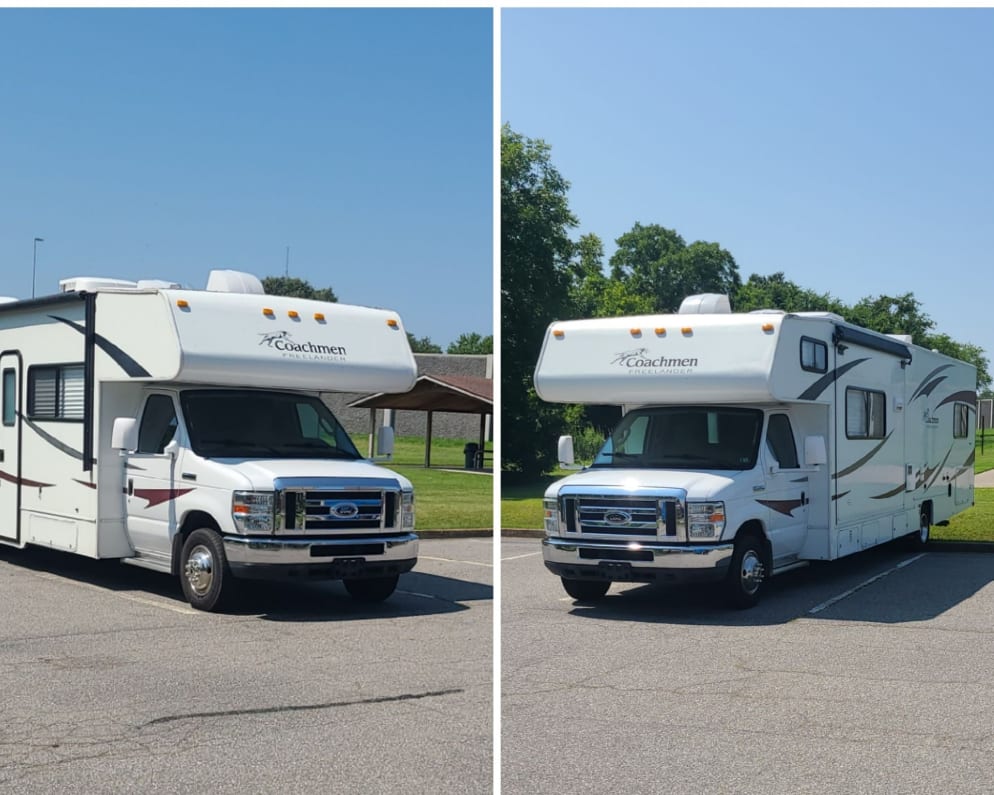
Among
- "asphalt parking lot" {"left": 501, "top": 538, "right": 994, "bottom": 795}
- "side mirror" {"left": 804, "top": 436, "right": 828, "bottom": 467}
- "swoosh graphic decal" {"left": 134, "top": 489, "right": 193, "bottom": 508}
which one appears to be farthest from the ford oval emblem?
"side mirror" {"left": 804, "top": 436, "right": 828, "bottom": 467}

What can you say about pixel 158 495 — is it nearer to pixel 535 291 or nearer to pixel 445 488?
pixel 535 291

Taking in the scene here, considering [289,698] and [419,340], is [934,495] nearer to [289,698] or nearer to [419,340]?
[289,698]

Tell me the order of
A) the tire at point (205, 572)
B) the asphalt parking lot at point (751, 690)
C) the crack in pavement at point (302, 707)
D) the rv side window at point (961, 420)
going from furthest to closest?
the rv side window at point (961, 420) < the tire at point (205, 572) < the crack in pavement at point (302, 707) < the asphalt parking lot at point (751, 690)

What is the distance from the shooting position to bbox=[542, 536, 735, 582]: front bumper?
33.5ft

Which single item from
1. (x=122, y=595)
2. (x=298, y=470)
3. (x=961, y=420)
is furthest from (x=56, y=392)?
(x=961, y=420)

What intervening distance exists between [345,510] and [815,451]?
450 cm

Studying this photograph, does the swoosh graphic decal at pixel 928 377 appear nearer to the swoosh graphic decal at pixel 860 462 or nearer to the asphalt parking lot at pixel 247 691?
the swoosh graphic decal at pixel 860 462

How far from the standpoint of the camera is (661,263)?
256 feet

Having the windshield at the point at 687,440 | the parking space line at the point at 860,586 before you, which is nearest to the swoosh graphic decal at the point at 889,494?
the parking space line at the point at 860,586

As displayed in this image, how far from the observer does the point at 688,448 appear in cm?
1125

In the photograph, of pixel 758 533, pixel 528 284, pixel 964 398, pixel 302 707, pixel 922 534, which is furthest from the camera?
pixel 528 284

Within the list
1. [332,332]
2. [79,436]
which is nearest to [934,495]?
[332,332]

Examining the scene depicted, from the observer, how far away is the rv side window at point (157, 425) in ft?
35.2

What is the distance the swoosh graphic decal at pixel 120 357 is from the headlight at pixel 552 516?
11.8 ft
